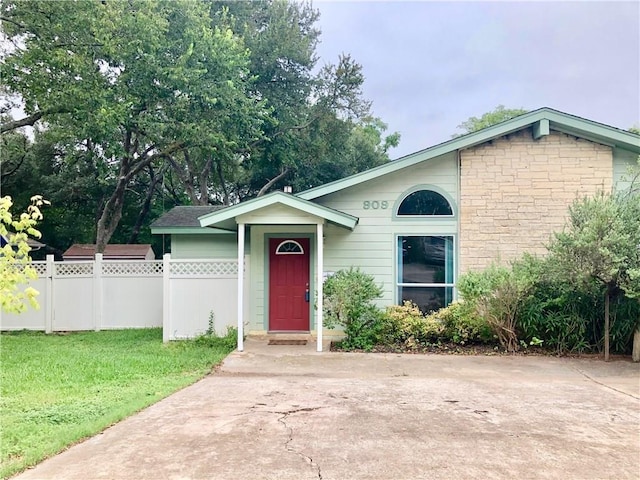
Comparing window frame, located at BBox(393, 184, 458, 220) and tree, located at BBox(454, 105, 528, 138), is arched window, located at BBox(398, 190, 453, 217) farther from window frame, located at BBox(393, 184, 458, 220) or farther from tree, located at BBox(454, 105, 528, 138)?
tree, located at BBox(454, 105, 528, 138)

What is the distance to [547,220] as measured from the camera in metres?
9.90

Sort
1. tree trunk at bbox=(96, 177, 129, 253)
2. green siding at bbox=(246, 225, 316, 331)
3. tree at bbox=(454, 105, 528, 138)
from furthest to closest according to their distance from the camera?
tree at bbox=(454, 105, 528, 138)
tree trunk at bbox=(96, 177, 129, 253)
green siding at bbox=(246, 225, 316, 331)

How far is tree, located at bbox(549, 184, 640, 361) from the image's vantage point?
7.41m

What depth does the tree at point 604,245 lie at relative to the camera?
292 inches

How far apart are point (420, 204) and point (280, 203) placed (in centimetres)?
331

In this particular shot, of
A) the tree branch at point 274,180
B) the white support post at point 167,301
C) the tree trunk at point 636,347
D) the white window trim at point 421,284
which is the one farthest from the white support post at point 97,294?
the tree branch at point 274,180

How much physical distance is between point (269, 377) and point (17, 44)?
1486cm

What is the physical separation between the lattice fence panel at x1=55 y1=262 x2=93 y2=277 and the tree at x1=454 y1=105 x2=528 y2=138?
32.1 metres

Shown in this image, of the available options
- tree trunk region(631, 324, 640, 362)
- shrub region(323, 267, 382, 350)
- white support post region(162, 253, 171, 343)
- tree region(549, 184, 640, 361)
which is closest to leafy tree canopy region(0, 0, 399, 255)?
white support post region(162, 253, 171, 343)

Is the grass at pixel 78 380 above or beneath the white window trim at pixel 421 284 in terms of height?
beneath

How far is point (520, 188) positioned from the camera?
997cm

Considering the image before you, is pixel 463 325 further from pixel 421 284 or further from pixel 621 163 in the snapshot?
pixel 621 163

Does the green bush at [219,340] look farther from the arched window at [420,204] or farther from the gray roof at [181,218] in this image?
the arched window at [420,204]

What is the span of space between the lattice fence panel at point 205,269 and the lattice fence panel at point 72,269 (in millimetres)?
3511
